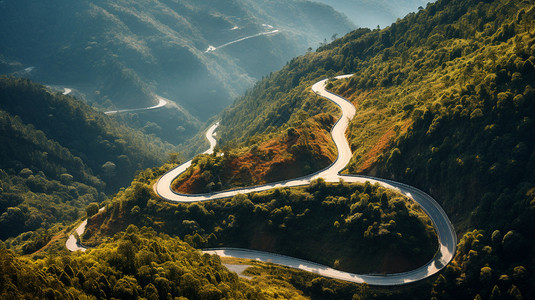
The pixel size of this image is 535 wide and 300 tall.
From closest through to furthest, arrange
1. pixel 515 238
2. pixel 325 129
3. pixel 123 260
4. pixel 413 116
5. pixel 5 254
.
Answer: pixel 5 254
pixel 123 260
pixel 515 238
pixel 413 116
pixel 325 129

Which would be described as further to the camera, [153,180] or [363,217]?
[153,180]

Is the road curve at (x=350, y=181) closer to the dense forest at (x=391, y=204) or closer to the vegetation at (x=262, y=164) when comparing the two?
the dense forest at (x=391, y=204)

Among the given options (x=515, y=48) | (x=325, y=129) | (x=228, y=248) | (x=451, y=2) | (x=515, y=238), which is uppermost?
(x=451, y=2)

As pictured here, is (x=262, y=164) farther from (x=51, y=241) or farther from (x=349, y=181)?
(x=51, y=241)

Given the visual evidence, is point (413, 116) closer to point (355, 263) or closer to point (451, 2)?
point (355, 263)

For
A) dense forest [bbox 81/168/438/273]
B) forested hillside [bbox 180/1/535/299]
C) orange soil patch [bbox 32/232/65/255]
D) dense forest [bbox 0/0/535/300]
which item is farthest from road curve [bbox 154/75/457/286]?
orange soil patch [bbox 32/232/65/255]

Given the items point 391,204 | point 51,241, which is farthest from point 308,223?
point 51,241

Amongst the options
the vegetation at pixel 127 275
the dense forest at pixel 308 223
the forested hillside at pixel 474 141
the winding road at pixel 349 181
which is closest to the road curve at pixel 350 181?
the winding road at pixel 349 181

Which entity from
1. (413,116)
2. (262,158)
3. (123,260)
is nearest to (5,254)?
(123,260)
